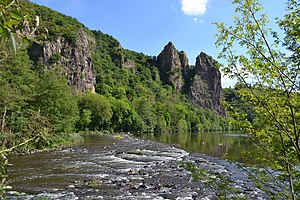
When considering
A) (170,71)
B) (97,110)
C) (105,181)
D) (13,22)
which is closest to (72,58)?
(97,110)

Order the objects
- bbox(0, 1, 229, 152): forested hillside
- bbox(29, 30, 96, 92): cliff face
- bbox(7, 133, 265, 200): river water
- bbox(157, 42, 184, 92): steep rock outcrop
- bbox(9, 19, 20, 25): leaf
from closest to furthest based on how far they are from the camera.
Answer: bbox(9, 19, 20, 25): leaf → bbox(7, 133, 265, 200): river water → bbox(0, 1, 229, 152): forested hillside → bbox(29, 30, 96, 92): cliff face → bbox(157, 42, 184, 92): steep rock outcrop

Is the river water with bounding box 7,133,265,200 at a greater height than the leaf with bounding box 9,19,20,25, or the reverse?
the leaf with bounding box 9,19,20,25

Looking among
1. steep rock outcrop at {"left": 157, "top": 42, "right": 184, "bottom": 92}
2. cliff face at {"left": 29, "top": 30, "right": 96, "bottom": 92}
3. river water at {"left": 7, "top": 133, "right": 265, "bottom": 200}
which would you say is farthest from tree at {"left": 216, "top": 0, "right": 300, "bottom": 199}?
steep rock outcrop at {"left": 157, "top": 42, "right": 184, "bottom": 92}

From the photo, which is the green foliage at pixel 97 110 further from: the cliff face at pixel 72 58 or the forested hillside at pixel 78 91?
the cliff face at pixel 72 58

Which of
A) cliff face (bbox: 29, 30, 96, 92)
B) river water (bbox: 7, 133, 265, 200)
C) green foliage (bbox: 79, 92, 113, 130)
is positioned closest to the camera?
river water (bbox: 7, 133, 265, 200)

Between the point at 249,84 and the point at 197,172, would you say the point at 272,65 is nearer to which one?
the point at 249,84

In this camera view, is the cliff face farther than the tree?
Yes

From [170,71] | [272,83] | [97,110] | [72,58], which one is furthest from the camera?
[170,71]

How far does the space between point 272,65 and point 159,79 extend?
611 ft

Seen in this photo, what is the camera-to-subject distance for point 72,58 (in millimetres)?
101500

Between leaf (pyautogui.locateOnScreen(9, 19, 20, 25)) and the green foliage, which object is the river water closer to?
leaf (pyautogui.locateOnScreen(9, 19, 20, 25))

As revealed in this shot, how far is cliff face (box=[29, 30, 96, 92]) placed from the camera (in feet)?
296

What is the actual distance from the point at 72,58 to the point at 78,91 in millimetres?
15173

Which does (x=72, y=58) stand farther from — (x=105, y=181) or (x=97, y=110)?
(x=105, y=181)
